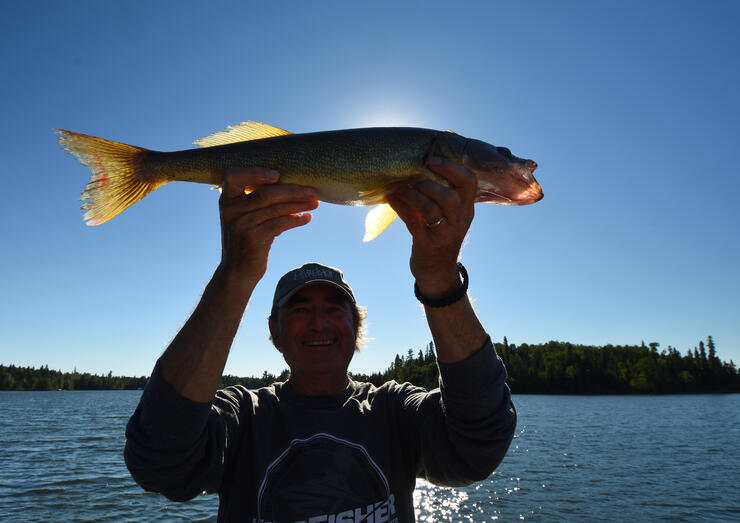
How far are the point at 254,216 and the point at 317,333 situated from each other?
141 centimetres

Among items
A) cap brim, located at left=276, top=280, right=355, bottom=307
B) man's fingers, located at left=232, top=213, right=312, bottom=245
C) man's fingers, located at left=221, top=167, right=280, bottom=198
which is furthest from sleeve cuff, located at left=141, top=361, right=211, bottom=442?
cap brim, located at left=276, top=280, right=355, bottom=307

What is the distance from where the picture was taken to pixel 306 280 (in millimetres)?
3584

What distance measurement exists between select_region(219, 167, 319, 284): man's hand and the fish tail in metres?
0.93

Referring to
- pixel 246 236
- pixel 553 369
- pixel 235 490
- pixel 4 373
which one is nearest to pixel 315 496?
pixel 235 490

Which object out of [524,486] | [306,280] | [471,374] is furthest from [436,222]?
[524,486]

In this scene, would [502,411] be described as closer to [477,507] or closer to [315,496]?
[315,496]

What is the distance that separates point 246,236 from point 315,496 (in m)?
1.59

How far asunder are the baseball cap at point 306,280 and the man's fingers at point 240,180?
1.16m

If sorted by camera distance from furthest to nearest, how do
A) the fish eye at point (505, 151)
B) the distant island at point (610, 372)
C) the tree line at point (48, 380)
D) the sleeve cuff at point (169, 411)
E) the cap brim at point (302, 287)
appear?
1. the tree line at point (48, 380)
2. the distant island at point (610, 372)
3. the cap brim at point (302, 287)
4. the fish eye at point (505, 151)
5. the sleeve cuff at point (169, 411)

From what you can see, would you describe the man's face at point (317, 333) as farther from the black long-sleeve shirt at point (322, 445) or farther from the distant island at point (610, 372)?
the distant island at point (610, 372)

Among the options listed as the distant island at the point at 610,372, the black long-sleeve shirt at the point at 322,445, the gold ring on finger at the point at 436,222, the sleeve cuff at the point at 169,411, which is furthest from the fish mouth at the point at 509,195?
the distant island at the point at 610,372

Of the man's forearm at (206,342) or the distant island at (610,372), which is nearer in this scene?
the man's forearm at (206,342)

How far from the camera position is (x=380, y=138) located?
9.46ft

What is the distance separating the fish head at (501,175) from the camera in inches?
114
